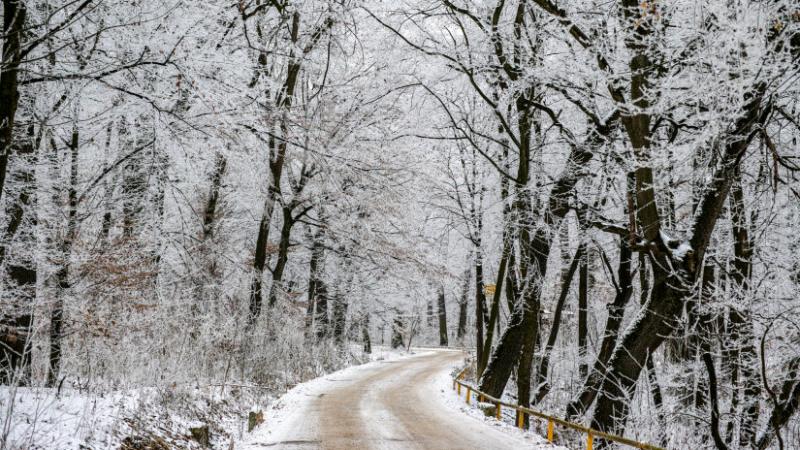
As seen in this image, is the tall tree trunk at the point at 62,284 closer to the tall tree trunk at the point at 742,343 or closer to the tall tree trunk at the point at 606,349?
the tall tree trunk at the point at 606,349

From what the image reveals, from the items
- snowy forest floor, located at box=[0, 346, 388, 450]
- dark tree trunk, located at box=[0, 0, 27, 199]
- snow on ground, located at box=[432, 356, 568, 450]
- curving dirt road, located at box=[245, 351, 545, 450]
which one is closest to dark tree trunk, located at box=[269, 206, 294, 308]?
curving dirt road, located at box=[245, 351, 545, 450]

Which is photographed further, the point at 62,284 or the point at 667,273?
the point at 62,284

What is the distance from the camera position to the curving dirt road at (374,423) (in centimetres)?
955

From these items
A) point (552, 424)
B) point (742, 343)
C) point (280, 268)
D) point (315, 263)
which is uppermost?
point (315, 263)

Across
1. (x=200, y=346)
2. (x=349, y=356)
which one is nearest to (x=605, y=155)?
(x=200, y=346)

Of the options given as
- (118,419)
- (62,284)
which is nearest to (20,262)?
(62,284)

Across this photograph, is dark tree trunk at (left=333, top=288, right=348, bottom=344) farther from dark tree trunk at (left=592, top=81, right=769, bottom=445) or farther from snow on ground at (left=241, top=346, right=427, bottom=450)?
dark tree trunk at (left=592, top=81, right=769, bottom=445)

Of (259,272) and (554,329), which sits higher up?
(259,272)

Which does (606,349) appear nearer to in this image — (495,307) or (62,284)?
(495,307)

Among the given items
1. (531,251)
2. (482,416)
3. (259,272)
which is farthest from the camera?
(259,272)

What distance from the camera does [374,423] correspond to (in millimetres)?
11547

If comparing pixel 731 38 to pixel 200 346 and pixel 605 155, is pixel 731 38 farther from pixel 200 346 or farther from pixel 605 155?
pixel 200 346

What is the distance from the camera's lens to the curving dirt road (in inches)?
376

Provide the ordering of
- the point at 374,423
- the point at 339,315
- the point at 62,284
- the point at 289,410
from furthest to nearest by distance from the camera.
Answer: the point at 339,315
the point at 289,410
the point at 374,423
the point at 62,284
